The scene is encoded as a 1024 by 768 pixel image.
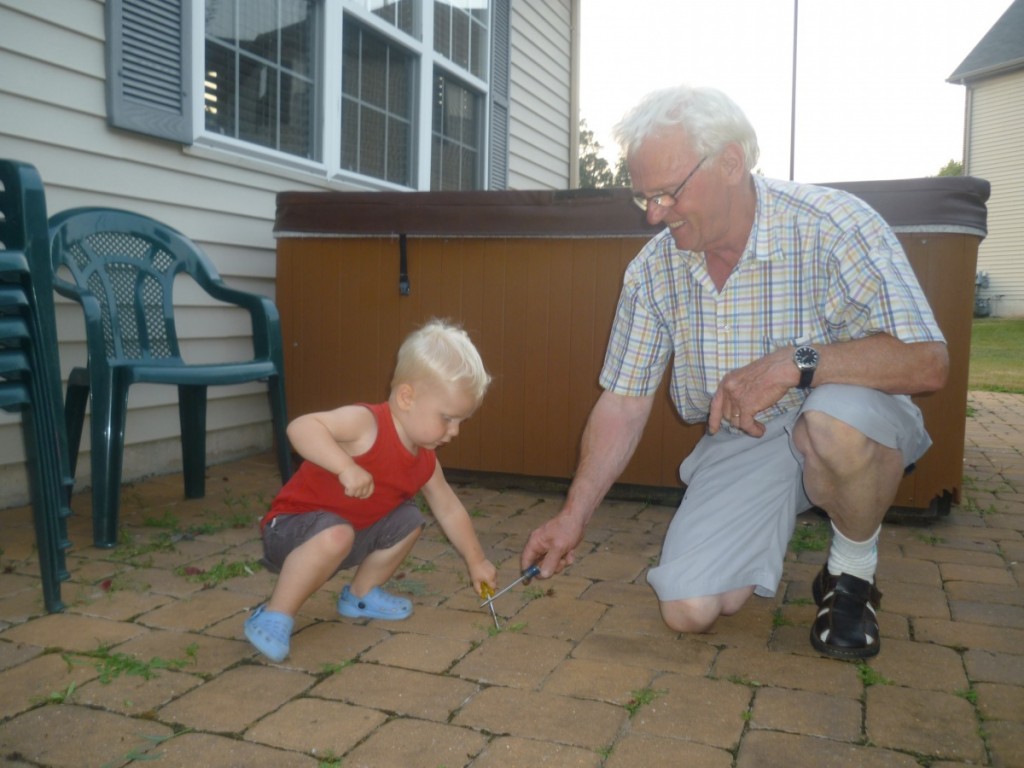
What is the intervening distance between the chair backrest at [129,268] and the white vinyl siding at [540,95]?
4.13 meters

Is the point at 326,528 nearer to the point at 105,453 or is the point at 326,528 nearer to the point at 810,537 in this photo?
the point at 105,453

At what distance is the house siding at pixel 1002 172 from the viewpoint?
813 inches

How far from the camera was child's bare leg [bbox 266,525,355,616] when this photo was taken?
1991 mm

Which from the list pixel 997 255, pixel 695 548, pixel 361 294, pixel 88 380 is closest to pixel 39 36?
pixel 88 380

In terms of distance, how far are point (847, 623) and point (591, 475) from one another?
650mm

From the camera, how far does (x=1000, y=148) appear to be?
20.8 m

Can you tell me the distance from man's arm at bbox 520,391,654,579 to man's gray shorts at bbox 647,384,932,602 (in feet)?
0.70

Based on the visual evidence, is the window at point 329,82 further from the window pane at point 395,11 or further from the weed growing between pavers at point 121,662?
the weed growing between pavers at point 121,662

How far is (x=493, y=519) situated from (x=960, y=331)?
5.47 feet

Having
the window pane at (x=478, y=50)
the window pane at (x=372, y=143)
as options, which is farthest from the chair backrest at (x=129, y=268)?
the window pane at (x=478, y=50)

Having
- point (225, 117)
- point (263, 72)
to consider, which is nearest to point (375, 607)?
point (225, 117)

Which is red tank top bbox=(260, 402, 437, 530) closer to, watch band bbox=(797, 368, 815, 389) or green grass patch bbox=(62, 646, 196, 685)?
green grass patch bbox=(62, 646, 196, 685)

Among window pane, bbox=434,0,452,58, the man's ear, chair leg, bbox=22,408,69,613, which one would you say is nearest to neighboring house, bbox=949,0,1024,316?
window pane, bbox=434,0,452,58

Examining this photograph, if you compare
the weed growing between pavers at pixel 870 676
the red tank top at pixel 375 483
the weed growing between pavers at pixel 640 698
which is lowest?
the weed growing between pavers at pixel 640 698
